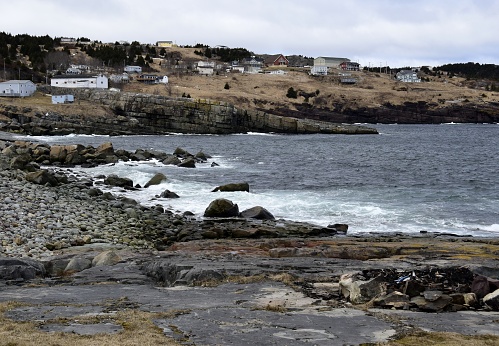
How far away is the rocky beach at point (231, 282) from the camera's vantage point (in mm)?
10430

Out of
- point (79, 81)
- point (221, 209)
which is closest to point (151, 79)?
point (79, 81)

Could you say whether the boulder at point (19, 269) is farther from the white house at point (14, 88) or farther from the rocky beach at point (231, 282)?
the white house at point (14, 88)

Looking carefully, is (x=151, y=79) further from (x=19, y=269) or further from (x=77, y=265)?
(x=19, y=269)

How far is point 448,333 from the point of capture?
1028 centimetres

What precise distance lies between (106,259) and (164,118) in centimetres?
8019

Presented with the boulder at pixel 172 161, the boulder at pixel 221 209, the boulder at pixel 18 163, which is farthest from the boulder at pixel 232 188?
the boulder at pixel 172 161

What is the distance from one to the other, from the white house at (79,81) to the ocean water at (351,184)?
4419 centimetres

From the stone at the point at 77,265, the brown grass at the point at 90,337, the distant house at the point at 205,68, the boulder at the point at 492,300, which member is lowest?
the stone at the point at 77,265

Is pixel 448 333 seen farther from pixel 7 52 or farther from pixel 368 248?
pixel 7 52

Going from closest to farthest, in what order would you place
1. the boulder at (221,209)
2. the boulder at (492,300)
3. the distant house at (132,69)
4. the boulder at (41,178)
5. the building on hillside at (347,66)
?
the boulder at (492,300) < the boulder at (221,209) < the boulder at (41,178) < the distant house at (132,69) < the building on hillside at (347,66)

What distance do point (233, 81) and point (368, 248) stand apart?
12353cm

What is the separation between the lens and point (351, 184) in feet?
135

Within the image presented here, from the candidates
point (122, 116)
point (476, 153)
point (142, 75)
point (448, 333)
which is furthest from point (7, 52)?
point (448, 333)

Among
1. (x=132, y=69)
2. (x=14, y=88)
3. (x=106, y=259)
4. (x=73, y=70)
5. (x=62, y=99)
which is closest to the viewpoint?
(x=106, y=259)
